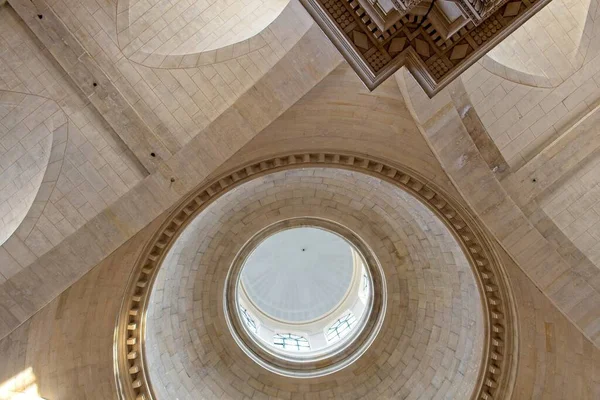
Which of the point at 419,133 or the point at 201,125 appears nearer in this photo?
the point at 201,125

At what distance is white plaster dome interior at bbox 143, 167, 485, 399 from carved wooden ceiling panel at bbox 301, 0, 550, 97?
7.58 meters

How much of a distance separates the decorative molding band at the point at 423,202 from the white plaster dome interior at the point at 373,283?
1.86 metres

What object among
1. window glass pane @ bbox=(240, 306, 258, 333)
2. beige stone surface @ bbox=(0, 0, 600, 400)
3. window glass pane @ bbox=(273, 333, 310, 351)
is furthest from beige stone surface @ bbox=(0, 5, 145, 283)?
window glass pane @ bbox=(273, 333, 310, 351)

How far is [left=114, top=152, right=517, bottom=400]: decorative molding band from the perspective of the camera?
1196 cm

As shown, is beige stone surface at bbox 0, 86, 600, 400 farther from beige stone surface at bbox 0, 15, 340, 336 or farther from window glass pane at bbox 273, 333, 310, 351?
window glass pane at bbox 273, 333, 310, 351

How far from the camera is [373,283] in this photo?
1630cm

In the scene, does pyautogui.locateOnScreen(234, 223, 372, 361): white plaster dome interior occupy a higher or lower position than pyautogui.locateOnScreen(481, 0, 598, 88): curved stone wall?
lower

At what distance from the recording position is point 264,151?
1205cm

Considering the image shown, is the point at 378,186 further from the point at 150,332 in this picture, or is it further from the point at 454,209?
the point at 150,332

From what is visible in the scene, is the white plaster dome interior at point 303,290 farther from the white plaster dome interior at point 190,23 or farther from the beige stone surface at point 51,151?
the white plaster dome interior at point 190,23

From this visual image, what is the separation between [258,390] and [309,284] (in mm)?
8637

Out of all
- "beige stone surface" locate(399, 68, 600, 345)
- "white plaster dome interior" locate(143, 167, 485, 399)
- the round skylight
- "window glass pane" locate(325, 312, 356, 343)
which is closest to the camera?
"beige stone surface" locate(399, 68, 600, 345)

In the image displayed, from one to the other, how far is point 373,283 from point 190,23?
9951mm

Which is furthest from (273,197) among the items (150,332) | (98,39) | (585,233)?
(585,233)
